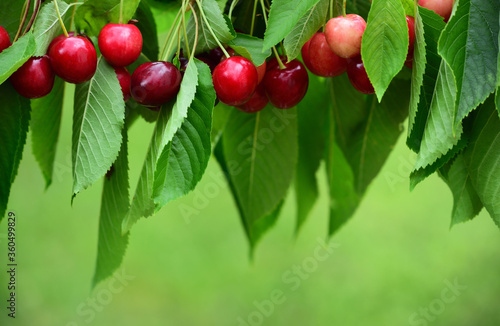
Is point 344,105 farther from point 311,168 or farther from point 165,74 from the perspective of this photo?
point 165,74

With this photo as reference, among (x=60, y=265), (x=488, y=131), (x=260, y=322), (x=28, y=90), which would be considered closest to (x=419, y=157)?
(x=488, y=131)

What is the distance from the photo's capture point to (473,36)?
0.39 meters

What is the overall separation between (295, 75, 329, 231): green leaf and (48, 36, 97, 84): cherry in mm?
289

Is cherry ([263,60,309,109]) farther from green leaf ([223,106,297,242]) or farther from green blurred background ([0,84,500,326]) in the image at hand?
green blurred background ([0,84,500,326])

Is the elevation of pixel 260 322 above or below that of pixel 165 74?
below

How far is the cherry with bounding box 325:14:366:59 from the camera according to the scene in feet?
1.36

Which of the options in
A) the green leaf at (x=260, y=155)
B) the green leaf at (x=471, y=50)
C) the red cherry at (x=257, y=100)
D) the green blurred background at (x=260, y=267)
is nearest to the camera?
the green leaf at (x=471, y=50)

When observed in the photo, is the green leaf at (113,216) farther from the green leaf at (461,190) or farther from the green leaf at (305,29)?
the green leaf at (461,190)

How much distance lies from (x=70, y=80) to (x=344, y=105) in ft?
1.03

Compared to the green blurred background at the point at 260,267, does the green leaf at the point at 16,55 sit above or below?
above

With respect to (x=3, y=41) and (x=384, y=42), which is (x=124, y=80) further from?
(x=384, y=42)

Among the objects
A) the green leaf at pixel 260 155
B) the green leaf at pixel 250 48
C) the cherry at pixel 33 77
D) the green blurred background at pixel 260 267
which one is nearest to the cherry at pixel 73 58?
the cherry at pixel 33 77

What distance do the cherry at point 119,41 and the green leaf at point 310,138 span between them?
26 cm

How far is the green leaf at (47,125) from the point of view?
580 millimetres
